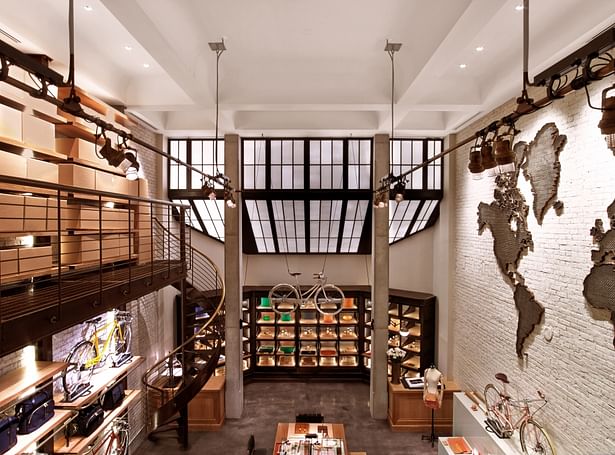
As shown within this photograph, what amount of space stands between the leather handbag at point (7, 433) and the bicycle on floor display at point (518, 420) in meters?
6.03

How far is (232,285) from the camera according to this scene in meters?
8.13

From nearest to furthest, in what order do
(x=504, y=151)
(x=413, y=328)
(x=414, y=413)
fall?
(x=504, y=151), (x=414, y=413), (x=413, y=328)

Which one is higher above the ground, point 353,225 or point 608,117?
point 608,117

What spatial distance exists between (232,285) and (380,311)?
3375 mm

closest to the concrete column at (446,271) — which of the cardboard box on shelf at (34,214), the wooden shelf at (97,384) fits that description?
A: the wooden shelf at (97,384)

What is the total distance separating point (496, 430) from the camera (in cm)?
552

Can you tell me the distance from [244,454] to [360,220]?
5.74 m

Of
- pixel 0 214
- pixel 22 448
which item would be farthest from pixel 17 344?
pixel 22 448

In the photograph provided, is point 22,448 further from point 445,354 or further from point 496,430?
point 445,354

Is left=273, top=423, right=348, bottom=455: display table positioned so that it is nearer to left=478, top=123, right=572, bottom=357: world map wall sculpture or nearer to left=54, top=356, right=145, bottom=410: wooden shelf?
left=54, top=356, right=145, bottom=410: wooden shelf

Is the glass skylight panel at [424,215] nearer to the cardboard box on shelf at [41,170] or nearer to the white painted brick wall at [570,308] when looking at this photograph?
the white painted brick wall at [570,308]

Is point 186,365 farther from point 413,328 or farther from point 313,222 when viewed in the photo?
point 413,328

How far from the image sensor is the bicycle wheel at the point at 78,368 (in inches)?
184

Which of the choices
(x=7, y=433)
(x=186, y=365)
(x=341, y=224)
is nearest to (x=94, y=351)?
(x=7, y=433)
